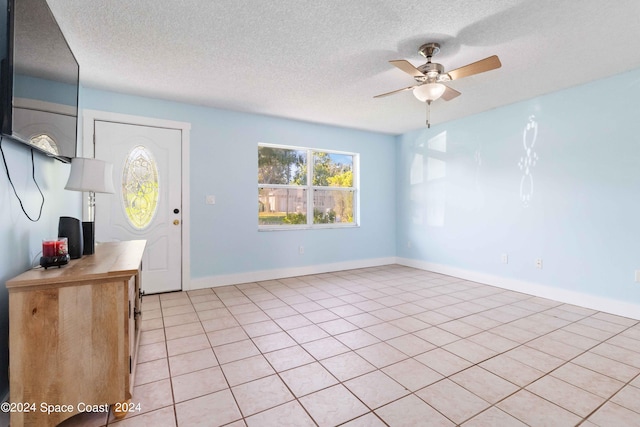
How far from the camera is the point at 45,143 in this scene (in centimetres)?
180

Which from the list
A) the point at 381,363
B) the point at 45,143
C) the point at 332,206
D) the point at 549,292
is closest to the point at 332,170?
the point at 332,206

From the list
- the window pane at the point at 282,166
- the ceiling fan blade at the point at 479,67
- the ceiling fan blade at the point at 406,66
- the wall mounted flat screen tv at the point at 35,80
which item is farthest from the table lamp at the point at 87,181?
the ceiling fan blade at the point at 479,67

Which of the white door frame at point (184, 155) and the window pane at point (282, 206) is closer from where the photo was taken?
the white door frame at point (184, 155)

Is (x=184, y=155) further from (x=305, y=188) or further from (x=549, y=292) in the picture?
(x=549, y=292)

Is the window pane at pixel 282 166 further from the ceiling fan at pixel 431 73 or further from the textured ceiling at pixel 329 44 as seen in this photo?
the ceiling fan at pixel 431 73

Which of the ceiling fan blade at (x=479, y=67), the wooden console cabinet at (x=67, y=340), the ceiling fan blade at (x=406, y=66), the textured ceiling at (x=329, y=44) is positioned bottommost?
the wooden console cabinet at (x=67, y=340)

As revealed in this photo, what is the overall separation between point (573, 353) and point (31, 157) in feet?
12.6

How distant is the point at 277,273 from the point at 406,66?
3.20 m

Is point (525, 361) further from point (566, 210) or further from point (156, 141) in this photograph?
point (156, 141)

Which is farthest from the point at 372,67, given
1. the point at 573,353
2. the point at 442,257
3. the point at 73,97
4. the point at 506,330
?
the point at 442,257

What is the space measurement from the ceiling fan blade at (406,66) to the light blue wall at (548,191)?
211cm

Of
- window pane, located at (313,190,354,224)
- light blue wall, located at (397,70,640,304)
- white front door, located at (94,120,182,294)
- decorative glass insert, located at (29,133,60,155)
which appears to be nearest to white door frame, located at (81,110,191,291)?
white front door, located at (94,120,182,294)

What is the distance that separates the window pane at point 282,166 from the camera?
14.7 feet

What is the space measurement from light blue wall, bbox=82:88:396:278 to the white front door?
0.62ft
